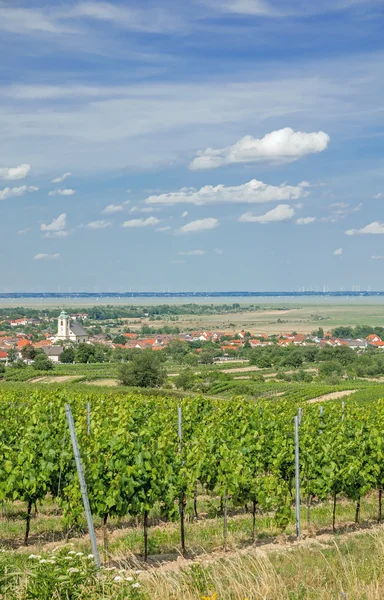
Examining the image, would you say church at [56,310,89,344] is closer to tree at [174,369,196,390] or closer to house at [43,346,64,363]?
house at [43,346,64,363]

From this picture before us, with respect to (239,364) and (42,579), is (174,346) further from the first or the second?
(42,579)

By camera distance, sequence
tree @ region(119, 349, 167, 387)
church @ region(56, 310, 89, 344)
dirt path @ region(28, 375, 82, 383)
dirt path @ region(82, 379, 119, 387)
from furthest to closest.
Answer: church @ region(56, 310, 89, 344)
dirt path @ region(82, 379, 119, 387)
dirt path @ region(28, 375, 82, 383)
tree @ region(119, 349, 167, 387)

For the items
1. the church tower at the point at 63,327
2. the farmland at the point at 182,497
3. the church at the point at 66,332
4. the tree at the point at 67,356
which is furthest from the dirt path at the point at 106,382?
the church tower at the point at 63,327

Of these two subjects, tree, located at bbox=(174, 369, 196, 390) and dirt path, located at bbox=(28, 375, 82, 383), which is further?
dirt path, located at bbox=(28, 375, 82, 383)

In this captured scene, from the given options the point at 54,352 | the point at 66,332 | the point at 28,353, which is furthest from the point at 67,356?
the point at 66,332

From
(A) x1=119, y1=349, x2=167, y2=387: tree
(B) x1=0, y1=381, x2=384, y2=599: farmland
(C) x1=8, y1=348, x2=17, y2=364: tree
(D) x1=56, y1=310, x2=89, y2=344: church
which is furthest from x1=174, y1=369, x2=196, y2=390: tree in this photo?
(D) x1=56, y1=310, x2=89, y2=344: church

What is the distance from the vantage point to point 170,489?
10.5 m

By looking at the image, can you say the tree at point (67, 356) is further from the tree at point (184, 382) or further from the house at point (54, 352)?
the tree at point (184, 382)

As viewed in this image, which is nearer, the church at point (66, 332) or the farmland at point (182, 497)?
the farmland at point (182, 497)

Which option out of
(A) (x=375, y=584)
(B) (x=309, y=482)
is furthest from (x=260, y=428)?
(A) (x=375, y=584)

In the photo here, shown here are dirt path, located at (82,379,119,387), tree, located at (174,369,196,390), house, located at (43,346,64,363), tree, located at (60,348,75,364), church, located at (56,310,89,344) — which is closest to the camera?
tree, located at (174,369,196,390)

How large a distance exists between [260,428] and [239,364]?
3397 inches

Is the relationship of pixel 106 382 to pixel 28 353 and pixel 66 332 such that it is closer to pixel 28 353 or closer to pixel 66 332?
pixel 28 353

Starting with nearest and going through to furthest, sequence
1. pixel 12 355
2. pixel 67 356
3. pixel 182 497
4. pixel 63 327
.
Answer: pixel 182 497 < pixel 67 356 < pixel 12 355 < pixel 63 327
